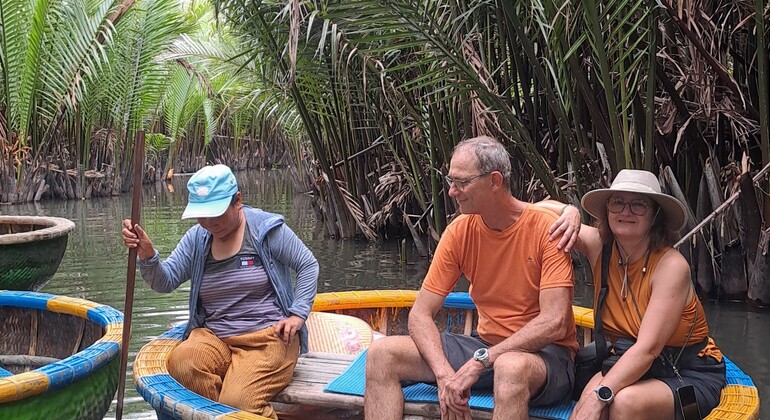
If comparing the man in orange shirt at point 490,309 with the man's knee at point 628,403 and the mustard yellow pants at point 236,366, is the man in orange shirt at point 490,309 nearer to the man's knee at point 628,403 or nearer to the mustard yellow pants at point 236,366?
the man's knee at point 628,403

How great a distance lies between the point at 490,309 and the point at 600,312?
37 centimetres

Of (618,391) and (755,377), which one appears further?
(755,377)

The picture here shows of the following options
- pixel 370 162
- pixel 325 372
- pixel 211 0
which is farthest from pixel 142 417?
pixel 370 162

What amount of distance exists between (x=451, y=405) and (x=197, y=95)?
2188 centimetres

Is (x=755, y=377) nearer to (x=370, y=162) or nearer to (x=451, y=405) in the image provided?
(x=451, y=405)

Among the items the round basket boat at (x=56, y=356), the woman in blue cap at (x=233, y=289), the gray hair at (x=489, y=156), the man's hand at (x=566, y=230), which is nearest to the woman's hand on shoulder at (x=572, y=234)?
the man's hand at (x=566, y=230)

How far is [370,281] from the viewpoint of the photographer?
7.79 meters

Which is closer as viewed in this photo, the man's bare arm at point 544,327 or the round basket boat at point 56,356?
the man's bare arm at point 544,327

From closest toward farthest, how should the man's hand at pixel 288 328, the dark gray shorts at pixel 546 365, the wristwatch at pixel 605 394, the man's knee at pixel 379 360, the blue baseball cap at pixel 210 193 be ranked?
1. the wristwatch at pixel 605 394
2. the dark gray shorts at pixel 546 365
3. the man's knee at pixel 379 360
4. the blue baseball cap at pixel 210 193
5. the man's hand at pixel 288 328

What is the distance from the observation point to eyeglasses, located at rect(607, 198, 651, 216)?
8.81 feet

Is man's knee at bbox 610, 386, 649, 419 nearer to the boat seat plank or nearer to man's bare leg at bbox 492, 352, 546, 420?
man's bare leg at bbox 492, 352, 546, 420

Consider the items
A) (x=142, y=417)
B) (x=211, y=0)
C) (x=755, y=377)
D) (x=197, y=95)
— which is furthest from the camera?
(x=197, y=95)

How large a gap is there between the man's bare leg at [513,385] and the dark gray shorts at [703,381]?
0.39m

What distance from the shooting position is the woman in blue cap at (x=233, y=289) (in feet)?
10.3
